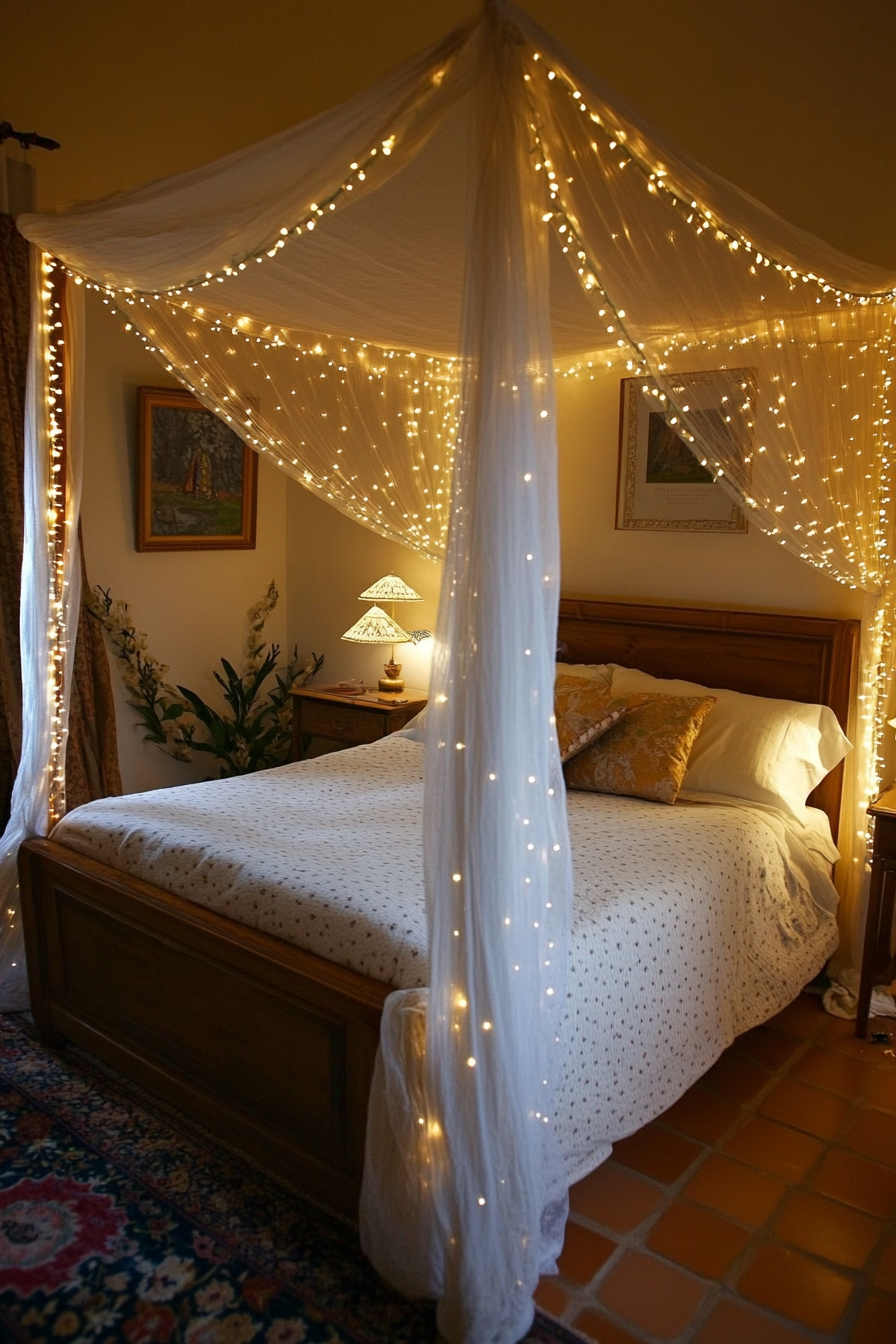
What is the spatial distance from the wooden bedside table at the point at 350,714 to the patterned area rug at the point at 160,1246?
2.02 meters

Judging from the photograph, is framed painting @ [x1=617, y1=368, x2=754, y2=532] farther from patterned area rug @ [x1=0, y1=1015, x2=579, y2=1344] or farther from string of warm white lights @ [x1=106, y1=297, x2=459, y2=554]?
patterned area rug @ [x1=0, y1=1015, x2=579, y2=1344]

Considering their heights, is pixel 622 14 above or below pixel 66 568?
above

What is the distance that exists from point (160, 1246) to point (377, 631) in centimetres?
270

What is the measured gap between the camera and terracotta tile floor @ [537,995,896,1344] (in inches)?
77.9

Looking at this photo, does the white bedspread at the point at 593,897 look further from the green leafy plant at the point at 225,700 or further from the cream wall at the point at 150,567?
the cream wall at the point at 150,567

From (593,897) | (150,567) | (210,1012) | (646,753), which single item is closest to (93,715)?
(150,567)

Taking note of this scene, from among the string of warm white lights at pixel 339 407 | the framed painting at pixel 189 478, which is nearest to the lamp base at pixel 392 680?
the framed painting at pixel 189 478

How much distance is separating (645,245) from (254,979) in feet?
6.01

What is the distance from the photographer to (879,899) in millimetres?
2961

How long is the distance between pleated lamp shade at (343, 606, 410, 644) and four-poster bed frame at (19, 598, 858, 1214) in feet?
5.81

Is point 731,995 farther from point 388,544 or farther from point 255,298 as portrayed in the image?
point 388,544

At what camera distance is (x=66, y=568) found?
2967mm

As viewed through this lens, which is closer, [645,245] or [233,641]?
[645,245]

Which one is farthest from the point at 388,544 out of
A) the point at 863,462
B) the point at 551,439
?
the point at 551,439
